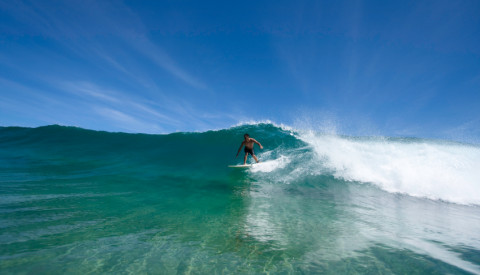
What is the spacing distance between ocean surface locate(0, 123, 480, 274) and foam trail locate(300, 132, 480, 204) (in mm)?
80

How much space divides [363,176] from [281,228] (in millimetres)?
7545

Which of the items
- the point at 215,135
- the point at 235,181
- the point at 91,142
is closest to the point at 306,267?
the point at 235,181

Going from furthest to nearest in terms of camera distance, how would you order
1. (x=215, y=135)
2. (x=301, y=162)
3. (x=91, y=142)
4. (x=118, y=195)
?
(x=215, y=135) < (x=91, y=142) < (x=301, y=162) < (x=118, y=195)

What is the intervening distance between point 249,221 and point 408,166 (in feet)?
32.8

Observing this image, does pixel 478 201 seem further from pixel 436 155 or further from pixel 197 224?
pixel 197 224

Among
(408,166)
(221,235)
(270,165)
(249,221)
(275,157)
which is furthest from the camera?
(275,157)

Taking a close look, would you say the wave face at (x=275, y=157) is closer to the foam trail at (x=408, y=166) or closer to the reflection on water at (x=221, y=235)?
the foam trail at (x=408, y=166)

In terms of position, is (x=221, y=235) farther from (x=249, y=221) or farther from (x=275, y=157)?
(x=275, y=157)

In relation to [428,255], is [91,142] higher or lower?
higher

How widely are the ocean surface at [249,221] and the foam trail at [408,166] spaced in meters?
0.08

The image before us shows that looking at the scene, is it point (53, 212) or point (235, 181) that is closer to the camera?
point (53, 212)

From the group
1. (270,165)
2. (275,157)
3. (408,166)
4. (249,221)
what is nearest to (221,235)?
(249,221)

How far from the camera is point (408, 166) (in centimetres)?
1049

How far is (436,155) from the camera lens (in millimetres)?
11969
